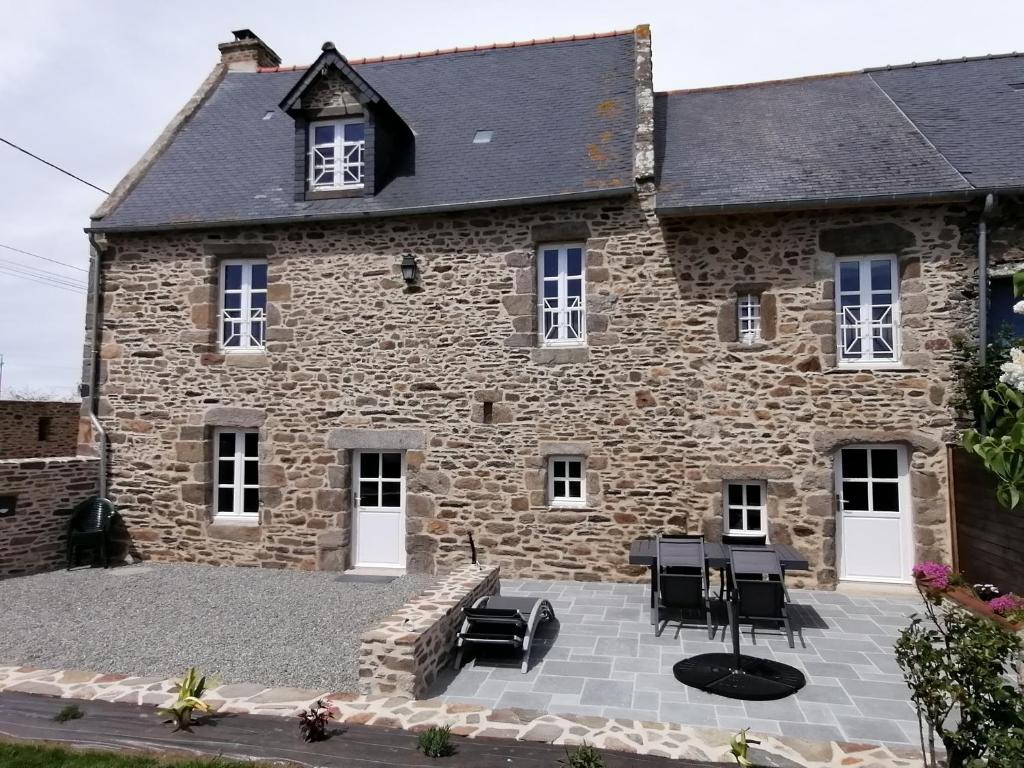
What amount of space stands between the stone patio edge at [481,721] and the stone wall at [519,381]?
3.99 metres

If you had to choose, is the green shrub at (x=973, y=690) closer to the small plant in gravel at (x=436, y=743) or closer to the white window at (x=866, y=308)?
the small plant in gravel at (x=436, y=743)

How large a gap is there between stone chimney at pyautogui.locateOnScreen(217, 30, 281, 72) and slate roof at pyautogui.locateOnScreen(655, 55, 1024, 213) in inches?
308

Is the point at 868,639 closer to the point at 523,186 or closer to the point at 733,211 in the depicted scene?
the point at 733,211

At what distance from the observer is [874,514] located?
8.05 m

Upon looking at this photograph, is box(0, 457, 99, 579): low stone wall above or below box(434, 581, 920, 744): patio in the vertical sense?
above

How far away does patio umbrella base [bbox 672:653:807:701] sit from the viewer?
193 inches

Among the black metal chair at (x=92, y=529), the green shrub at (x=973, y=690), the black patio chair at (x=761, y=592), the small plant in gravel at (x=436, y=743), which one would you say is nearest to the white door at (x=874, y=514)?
the black patio chair at (x=761, y=592)

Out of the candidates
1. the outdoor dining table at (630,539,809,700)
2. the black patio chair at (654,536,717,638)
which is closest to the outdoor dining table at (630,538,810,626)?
the black patio chair at (654,536,717,638)

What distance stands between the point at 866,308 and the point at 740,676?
520 centimetres

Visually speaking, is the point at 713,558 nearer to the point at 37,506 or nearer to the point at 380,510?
the point at 380,510

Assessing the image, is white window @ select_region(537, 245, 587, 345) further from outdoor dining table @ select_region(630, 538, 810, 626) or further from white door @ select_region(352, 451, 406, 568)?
outdoor dining table @ select_region(630, 538, 810, 626)

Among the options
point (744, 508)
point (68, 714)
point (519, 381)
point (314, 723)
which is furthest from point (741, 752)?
point (519, 381)

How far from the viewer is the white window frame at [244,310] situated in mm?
9711

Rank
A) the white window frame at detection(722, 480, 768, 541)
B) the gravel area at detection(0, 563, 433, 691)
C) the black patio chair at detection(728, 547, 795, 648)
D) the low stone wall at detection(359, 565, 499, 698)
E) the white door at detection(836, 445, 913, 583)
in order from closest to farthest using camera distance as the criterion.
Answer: the low stone wall at detection(359, 565, 499, 698) → the gravel area at detection(0, 563, 433, 691) → the black patio chair at detection(728, 547, 795, 648) → the white door at detection(836, 445, 913, 583) → the white window frame at detection(722, 480, 768, 541)
